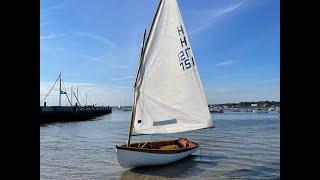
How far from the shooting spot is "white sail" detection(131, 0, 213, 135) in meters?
20.8

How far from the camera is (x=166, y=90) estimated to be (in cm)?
2111

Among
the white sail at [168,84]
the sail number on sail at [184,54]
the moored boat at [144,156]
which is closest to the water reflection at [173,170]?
the moored boat at [144,156]

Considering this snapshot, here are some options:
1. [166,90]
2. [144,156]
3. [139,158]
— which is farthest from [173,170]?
[166,90]

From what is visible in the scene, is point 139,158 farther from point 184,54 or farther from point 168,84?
point 184,54

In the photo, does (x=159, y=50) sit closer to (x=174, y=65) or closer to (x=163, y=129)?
(x=174, y=65)

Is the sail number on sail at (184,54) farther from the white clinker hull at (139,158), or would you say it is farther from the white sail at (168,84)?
the white clinker hull at (139,158)

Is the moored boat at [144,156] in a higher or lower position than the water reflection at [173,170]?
higher

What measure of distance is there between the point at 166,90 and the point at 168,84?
0.40m

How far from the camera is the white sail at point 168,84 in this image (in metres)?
20.8

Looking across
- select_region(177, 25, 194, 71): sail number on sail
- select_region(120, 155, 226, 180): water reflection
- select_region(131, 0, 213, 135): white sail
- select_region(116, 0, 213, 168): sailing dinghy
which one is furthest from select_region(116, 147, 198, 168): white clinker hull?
select_region(177, 25, 194, 71): sail number on sail

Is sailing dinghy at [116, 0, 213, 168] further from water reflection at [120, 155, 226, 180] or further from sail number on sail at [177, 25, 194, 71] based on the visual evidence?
water reflection at [120, 155, 226, 180]
